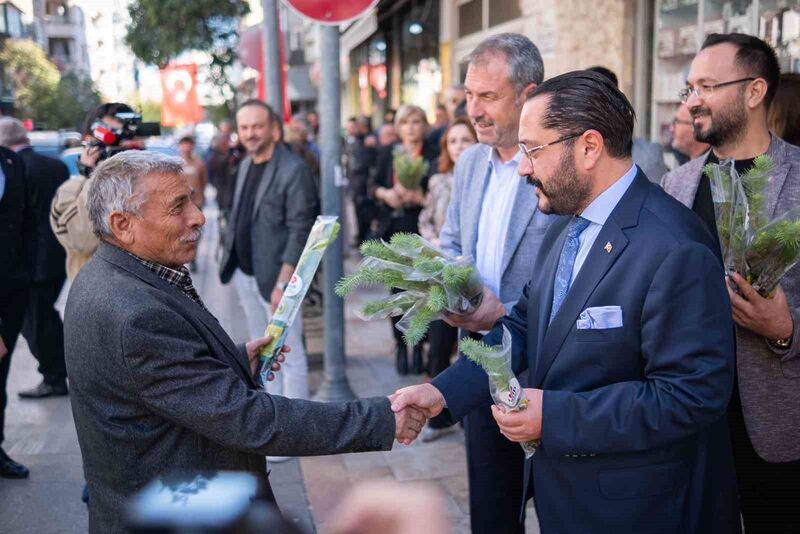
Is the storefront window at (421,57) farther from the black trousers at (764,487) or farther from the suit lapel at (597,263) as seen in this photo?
the suit lapel at (597,263)

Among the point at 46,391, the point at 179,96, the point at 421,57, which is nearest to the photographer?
the point at 46,391

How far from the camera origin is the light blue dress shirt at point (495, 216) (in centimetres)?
336

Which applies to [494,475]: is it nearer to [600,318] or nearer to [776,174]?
[600,318]

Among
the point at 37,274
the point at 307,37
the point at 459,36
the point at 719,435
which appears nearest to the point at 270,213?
the point at 37,274

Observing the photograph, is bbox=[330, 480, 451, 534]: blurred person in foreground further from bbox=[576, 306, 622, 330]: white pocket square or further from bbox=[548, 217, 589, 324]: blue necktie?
bbox=[548, 217, 589, 324]: blue necktie

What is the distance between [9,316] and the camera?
5.49 m

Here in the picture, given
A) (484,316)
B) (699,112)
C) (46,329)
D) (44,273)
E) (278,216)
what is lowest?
(46,329)

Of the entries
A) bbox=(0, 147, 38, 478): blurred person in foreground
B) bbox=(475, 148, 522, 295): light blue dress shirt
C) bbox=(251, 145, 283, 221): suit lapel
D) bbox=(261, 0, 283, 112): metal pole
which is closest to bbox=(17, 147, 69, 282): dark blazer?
Answer: bbox=(0, 147, 38, 478): blurred person in foreground

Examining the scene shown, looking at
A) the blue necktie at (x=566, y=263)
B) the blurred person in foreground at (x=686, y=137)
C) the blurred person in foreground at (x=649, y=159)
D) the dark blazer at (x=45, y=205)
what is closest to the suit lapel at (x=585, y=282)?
the blue necktie at (x=566, y=263)

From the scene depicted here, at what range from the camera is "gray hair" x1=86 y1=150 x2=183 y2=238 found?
236cm

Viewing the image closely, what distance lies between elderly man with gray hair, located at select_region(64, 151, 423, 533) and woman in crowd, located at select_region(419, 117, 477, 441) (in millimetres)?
3131

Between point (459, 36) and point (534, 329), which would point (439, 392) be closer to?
point (534, 329)

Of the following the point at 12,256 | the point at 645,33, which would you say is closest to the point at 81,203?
the point at 12,256

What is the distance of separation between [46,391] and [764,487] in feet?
18.4
